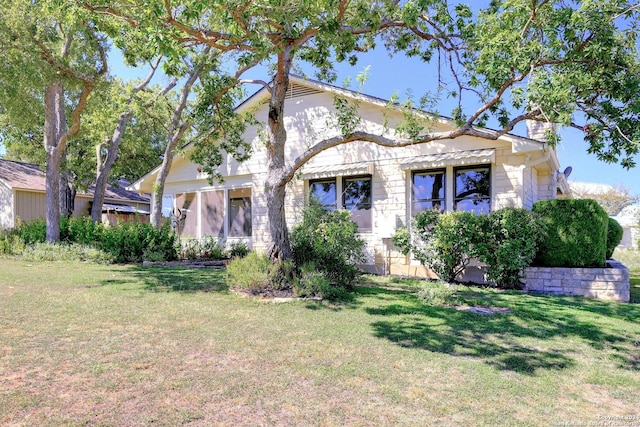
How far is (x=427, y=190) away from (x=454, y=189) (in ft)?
2.21

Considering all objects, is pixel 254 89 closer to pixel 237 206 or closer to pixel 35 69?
pixel 237 206

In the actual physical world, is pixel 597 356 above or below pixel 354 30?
below

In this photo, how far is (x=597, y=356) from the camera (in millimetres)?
4230

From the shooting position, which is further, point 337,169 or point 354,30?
point 337,169

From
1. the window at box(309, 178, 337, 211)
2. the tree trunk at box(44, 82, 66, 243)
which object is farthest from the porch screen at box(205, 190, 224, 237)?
the tree trunk at box(44, 82, 66, 243)

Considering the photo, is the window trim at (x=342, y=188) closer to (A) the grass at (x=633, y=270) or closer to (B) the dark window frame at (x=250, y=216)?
(B) the dark window frame at (x=250, y=216)

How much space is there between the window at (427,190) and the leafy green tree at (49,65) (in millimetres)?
8486

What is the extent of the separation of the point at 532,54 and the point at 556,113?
110 cm

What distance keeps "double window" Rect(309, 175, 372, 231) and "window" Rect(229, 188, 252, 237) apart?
8.61ft

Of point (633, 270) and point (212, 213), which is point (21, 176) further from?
point (633, 270)

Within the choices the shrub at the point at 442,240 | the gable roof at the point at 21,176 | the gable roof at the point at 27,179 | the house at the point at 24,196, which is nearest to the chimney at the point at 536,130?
the shrub at the point at 442,240

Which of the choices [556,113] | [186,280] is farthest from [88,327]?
[556,113]

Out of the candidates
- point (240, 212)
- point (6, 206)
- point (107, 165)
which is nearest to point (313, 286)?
point (240, 212)

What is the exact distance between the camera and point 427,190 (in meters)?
10.1
